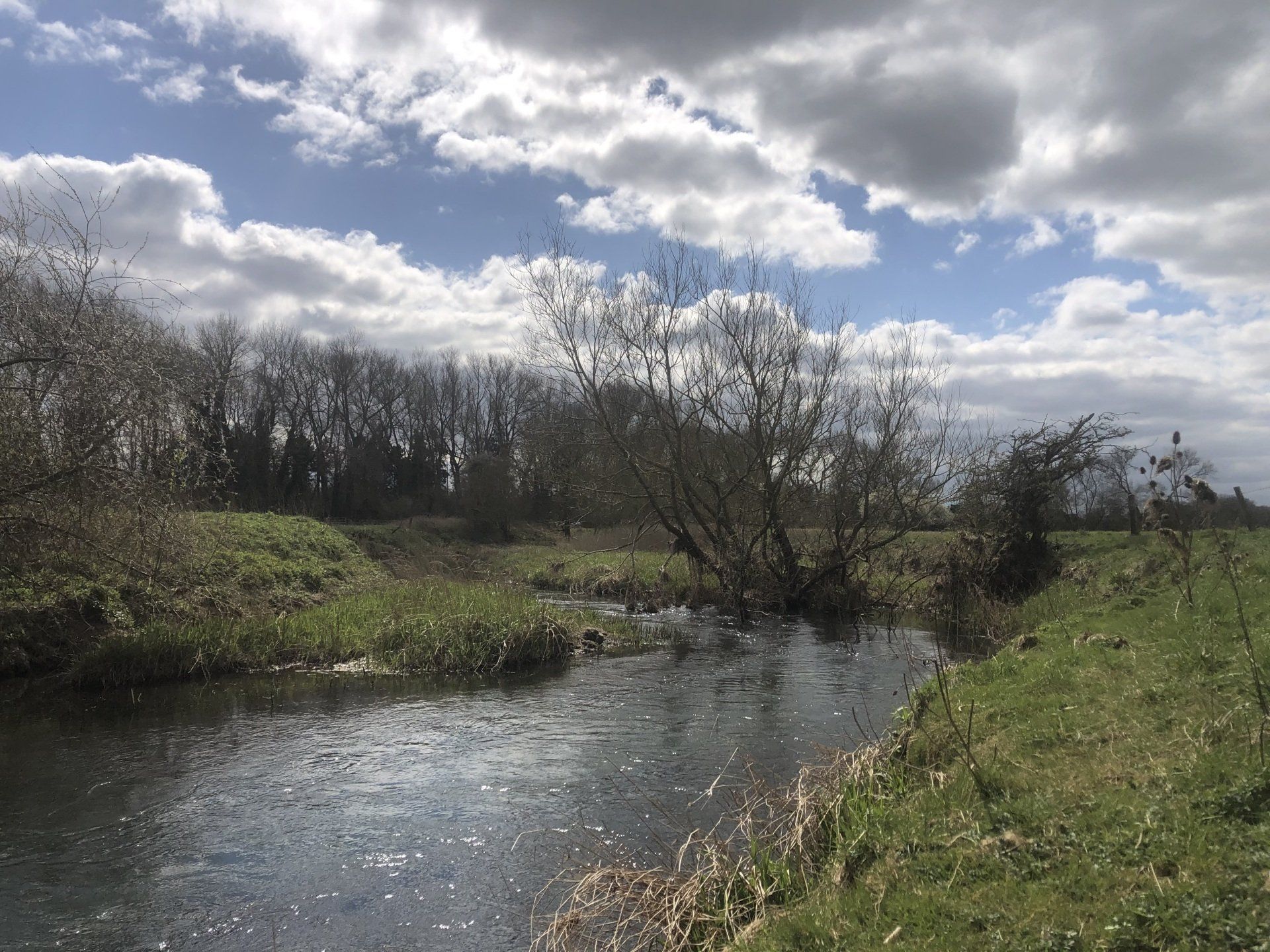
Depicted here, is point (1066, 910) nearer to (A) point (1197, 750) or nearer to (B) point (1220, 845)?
(B) point (1220, 845)

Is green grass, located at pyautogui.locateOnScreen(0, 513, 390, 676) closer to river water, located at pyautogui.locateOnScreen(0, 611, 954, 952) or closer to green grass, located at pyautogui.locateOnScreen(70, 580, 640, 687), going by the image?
green grass, located at pyautogui.locateOnScreen(70, 580, 640, 687)

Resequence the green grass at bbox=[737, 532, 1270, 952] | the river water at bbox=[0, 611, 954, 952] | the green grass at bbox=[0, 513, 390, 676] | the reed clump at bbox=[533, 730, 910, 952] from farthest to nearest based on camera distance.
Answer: the green grass at bbox=[0, 513, 390, 676] < the river water at bbox=[0, 611, 954, 952] < the reed clump at bbox=[533, 730, 910, 952] < the green grass at bbox=[737, 532, 1270, 952]

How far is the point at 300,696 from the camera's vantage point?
38.9 feet

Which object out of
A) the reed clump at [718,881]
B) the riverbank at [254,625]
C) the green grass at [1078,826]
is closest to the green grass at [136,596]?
the riverbank at [254,625]

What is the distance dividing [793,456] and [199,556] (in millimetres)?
14871

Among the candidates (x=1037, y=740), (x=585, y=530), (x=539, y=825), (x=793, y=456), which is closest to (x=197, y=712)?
(x=539, y=825)

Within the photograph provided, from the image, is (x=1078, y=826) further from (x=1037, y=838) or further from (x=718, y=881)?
(x=718, y=881)

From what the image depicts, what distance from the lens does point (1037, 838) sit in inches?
171

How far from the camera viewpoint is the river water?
5.57 metres

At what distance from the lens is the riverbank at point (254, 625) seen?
480 inches

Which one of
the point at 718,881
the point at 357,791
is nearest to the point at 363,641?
the point at 357,791

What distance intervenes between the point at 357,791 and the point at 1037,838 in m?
6.04

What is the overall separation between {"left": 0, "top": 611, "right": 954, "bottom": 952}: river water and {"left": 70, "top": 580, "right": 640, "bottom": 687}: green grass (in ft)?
2.07

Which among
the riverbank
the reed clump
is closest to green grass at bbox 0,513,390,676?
the riverbank
